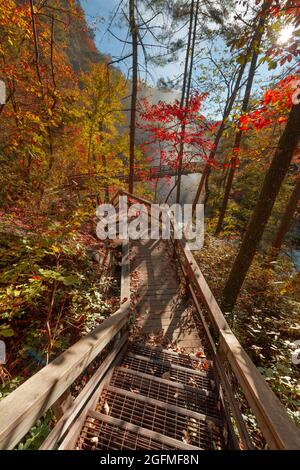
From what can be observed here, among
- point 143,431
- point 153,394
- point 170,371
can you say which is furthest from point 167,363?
point 143,431

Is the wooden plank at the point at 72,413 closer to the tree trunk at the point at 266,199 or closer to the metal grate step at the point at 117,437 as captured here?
the metal grate step at the point at 117,437

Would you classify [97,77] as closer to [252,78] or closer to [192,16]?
[192,16]

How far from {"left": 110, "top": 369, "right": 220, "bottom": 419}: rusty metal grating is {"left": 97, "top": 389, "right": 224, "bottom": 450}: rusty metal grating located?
20 cm

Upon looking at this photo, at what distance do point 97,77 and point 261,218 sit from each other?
39.9 ft

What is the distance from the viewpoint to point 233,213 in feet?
50.0

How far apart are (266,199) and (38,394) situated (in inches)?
135

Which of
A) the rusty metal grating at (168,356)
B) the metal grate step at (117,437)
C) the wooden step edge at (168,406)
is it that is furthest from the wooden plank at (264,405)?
the rusty metal grating at (168,356)

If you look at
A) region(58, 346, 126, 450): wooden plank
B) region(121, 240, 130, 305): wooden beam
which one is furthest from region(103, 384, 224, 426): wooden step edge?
region(121, 240, 130, 305): wooden beam

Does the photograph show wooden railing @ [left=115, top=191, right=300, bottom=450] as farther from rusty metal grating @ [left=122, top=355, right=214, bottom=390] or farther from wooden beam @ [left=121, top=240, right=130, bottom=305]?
wooden beam @ [left=121, top=240, right=130, bottom=305]

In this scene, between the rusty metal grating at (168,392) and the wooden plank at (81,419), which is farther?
the rusty metal grating at (168,392)

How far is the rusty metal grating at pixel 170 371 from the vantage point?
2.59 metres

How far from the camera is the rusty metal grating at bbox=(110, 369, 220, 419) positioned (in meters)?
2.28

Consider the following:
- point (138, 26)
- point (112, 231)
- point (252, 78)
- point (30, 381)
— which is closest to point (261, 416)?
point (30, 381)

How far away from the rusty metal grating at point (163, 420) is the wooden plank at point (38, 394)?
85 cm
